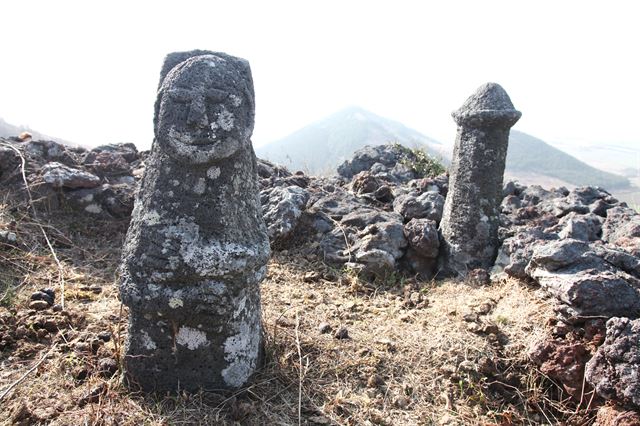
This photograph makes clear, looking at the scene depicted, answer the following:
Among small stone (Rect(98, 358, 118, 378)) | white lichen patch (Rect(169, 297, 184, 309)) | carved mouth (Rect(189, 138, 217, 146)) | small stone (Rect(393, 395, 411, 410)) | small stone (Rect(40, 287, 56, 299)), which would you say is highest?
carved mouth (Rect(189, 138, 217, 146))

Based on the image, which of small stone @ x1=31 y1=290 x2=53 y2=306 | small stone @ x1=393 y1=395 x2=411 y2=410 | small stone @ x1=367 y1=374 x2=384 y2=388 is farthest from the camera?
small stone @ x1=31 y1=290 x2=53 y2=306

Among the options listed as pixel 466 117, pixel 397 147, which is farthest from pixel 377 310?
pixel 397 147

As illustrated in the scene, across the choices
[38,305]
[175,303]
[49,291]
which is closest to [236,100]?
[175,303]

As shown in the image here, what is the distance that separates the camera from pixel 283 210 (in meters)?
6.72

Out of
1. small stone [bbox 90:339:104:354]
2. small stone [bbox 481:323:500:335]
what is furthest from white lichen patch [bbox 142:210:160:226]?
small stone [bbox 481:323:500:335]

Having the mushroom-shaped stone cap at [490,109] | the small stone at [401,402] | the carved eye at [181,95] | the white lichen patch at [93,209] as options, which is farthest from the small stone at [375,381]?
the white lichen patch at [93,209]

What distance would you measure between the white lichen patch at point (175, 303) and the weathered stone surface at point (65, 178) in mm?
4226

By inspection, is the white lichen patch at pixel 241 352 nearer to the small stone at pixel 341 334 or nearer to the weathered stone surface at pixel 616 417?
the small stone at pixel 341 334

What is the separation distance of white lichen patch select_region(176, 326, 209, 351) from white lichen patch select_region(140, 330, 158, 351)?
16 centimetres

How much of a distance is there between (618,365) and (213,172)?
113 inches

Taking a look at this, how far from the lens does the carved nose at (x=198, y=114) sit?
3033 mm

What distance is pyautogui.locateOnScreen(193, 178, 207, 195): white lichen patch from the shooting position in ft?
10.4

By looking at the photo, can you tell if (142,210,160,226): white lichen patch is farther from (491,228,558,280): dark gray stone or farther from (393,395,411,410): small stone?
(491,228,558,280): dark gray stone

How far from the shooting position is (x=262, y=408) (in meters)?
3.38
